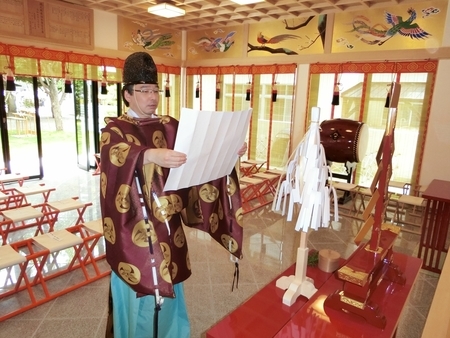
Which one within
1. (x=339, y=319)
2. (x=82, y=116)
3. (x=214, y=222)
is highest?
(x=82, y=116)

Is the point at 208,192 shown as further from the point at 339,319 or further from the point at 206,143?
the point at 339,319

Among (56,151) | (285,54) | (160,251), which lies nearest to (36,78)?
A: (56,151)

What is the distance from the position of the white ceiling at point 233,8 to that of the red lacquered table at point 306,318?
591 cm

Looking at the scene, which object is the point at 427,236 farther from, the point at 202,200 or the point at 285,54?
the point at 285,54

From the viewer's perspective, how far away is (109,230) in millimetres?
1516

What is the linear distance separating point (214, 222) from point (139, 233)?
0.58 m

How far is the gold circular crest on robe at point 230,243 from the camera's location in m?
1.89

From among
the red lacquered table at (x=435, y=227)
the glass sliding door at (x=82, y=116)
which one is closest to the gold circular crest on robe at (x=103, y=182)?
the red lacquered table at (x=435, y=227)

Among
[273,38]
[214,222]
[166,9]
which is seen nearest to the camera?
[214,222]

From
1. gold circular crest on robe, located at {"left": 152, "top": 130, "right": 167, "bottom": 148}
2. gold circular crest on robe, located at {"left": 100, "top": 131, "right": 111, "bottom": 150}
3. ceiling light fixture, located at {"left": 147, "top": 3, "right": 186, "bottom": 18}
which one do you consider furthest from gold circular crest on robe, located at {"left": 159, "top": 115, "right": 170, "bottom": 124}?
ceiling light fixture, located at {"left": 147, "top": 3, "right": 186, "bottom": 18}

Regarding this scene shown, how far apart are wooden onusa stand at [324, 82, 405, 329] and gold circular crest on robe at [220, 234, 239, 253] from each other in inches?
22.4

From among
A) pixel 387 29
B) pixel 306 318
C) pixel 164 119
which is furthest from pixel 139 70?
pixel 387 29

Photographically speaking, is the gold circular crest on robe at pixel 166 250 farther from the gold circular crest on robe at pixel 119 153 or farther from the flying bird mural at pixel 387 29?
the flying bird mural at pixel 387 29

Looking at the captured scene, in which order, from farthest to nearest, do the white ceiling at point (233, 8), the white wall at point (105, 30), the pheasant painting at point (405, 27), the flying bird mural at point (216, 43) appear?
the flying bird mural at point (216, 43) < the white wall at point (105, 30) < the white ceiling at point (233, 8) < the pheasant painting at point (405, 27)
